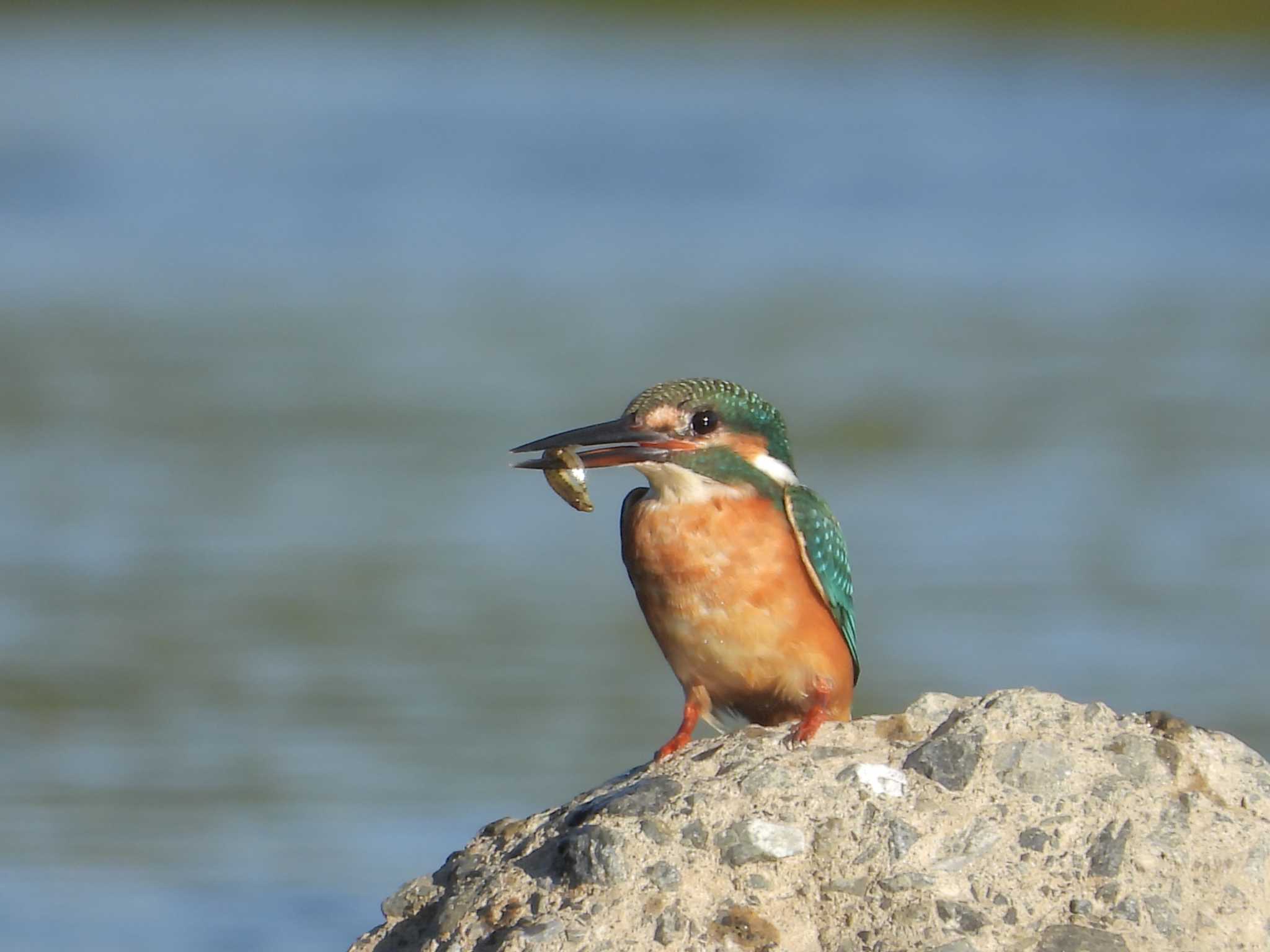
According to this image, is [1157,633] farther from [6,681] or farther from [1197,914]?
[1197,914]

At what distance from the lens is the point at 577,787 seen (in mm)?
7555

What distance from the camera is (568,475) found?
4793mm

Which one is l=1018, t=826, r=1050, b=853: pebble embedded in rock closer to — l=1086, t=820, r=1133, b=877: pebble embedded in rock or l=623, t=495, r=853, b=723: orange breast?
l=1086, t=820, r=1133, b=877: pebble embedded in rock

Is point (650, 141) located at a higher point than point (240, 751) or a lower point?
higher

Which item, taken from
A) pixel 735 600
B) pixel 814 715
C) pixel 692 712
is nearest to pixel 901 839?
pixel 814 715

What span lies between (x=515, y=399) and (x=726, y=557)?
Result: 9.83 m

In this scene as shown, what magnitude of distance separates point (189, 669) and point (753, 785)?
221 inches

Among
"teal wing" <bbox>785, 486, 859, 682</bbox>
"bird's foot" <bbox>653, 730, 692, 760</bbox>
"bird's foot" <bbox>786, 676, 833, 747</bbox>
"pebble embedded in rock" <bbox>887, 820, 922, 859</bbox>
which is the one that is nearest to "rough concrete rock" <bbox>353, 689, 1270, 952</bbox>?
"pebble embedded in rock" <bbox>887, 820, 922, 859</bbox>

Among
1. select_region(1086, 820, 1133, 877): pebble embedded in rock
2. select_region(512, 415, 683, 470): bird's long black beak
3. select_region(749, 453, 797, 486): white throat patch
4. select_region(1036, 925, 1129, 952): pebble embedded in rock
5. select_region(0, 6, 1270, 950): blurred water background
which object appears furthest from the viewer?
select_region(0, 6, 1270, 950): blurred water background

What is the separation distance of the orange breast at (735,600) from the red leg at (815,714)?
0.01 meters

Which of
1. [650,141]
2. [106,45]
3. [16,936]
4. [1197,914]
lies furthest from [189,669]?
[106,45]

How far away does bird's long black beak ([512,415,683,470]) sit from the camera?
4.66 meters

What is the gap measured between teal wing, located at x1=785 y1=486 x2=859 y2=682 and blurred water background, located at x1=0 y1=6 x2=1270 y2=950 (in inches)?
78.1

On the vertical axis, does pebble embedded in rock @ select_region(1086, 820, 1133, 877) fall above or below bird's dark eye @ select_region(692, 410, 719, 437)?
below
